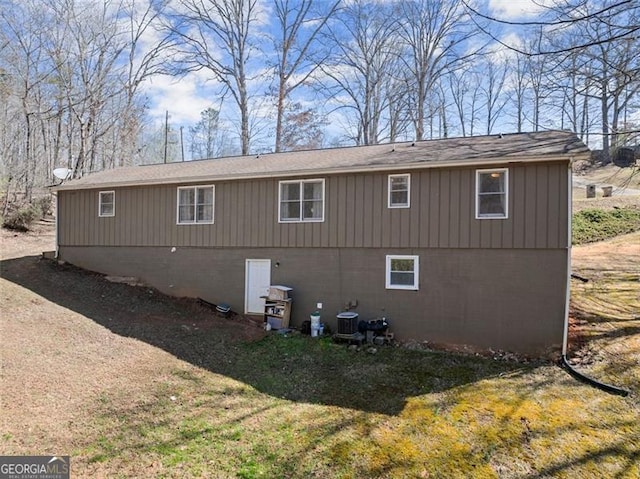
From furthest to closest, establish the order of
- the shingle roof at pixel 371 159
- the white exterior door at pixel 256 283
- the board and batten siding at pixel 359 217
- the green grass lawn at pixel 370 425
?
the white exterior door at pixel 256 283 < the shingle roof at pixel 371 159 < the board and batten siding at pixel 359 217 < the green grass lawn at pixel 370 425

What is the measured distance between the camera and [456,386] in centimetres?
698

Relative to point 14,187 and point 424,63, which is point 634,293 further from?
point 14,187

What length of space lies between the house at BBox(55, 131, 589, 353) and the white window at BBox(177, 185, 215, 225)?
0.03 meters

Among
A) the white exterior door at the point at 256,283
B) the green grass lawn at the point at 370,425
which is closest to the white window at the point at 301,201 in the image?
the white exterior door at the point at 256,283

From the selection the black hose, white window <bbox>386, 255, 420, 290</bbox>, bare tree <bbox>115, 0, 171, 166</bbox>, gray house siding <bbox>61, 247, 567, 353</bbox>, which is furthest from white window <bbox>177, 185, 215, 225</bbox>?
bare tree <bbox>115, 0, 171, 166</bbox>

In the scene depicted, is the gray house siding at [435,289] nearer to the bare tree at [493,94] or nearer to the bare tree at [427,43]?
the bare tree at [427,43]

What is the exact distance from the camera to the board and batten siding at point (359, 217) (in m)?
8.20

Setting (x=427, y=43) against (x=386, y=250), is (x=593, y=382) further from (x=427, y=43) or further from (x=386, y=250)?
(x=427, y=43)

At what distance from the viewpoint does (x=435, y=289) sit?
9.00 metres

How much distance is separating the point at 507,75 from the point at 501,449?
31457 millimetres

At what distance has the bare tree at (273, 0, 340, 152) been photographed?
920 inches

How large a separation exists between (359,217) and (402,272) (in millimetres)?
1634

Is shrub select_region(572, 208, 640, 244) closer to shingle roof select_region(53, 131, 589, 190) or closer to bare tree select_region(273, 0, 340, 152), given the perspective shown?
shingle roof select_region(53, 131, 589, 190)

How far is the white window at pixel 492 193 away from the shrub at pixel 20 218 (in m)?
18.2
